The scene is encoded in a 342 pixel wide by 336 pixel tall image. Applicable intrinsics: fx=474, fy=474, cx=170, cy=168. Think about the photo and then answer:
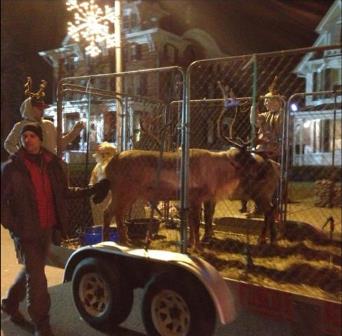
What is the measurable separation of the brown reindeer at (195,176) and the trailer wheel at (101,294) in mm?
948

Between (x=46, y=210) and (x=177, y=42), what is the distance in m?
26.1

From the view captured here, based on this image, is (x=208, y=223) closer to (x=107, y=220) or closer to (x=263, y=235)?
(x=263, y=235)

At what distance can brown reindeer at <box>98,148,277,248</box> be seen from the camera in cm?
575

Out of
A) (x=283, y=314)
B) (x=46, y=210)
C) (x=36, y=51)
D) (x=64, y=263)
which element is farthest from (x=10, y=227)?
(x=36, y=51)

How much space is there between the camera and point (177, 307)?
452 centimetres

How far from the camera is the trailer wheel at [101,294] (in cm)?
498

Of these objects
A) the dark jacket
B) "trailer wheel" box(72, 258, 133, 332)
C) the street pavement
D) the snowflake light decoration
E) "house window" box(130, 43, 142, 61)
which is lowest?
the street pavement

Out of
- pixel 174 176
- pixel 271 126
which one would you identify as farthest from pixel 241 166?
pixel 271 126

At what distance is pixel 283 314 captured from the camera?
4.09 metres

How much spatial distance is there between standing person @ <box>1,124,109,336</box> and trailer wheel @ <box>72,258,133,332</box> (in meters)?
0.45

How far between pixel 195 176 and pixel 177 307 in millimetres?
1777

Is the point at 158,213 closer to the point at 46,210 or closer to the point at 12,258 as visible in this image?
the point at 46,210

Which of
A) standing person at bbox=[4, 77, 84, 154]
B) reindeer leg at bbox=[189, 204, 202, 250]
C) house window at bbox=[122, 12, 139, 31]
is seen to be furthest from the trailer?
house window at bbox=[122, 12, 139, 31]

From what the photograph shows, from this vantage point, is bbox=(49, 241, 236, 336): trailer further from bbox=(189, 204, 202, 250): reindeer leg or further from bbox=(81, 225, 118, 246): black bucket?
bbox=(189, 204, 202, 250): reindeer leg
